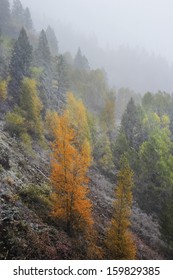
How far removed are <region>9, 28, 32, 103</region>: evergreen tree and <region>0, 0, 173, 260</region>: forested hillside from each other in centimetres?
18

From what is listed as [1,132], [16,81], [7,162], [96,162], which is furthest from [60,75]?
[7,162]

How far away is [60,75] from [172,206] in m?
47.1

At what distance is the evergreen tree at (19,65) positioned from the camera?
55.4m

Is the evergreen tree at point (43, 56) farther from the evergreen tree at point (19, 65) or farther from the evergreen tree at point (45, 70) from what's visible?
the evergreen tree at point (19, 65)

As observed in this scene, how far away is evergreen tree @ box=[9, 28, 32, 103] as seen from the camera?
55375mm

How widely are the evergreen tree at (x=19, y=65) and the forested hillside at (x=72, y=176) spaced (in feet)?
0.58

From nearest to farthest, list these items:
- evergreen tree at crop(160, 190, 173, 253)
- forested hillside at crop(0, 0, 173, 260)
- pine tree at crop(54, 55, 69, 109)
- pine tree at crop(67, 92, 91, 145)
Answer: forested hillside at crop(0, 0, 173, 260) → evergreen tree at crop(160, 190, 173, 253) → pine tree at crop(67, 92, 91, 145) → pine tree at crop(54, 55, 69, 109)

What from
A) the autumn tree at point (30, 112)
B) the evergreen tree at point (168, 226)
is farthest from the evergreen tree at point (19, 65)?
the evergreen tree at point (168, 226)

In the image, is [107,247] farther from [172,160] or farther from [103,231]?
[172,160]

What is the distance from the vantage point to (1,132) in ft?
136

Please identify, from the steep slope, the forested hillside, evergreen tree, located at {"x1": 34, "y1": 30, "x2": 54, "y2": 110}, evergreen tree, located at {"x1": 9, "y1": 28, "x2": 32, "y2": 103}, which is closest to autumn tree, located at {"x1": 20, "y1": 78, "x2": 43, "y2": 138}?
the forested hillside

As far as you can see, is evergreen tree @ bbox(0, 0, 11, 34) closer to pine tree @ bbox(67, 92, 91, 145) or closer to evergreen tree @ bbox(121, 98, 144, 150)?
pine tree @ bbox(67, 92, 91, 145)

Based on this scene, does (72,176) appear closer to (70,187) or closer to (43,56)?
(70,187)

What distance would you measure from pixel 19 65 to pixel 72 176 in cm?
3538
